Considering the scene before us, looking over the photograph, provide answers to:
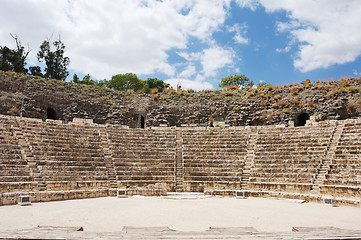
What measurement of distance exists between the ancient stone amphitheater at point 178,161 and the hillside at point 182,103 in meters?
4.26

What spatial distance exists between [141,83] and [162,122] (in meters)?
31.0

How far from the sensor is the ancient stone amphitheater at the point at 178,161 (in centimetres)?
1225

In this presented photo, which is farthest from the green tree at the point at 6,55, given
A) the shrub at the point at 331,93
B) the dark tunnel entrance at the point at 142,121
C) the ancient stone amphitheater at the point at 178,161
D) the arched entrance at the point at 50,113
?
the shrub at the point at 331,93

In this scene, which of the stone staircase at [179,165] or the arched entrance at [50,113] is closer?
the stone staircase at [179,165]

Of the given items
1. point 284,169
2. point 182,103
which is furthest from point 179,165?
point 182,103

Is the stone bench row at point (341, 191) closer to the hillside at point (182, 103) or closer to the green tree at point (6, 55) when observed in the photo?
the hillside at point (182, 103)

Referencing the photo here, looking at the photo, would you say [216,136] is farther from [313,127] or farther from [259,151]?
[313,127]

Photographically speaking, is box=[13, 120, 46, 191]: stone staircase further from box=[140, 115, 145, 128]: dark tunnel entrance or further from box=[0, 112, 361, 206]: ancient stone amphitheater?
box=[140, 115, 145, 128]: dark tunnel entrance

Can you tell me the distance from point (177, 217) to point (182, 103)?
18.1 metres

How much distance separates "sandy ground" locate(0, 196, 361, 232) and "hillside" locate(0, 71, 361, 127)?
12906 millimetres

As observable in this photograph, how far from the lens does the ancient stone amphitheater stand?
40.2 ft

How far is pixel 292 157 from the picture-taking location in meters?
15.0

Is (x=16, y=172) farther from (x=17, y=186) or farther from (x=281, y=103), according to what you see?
(x=281, y=103)

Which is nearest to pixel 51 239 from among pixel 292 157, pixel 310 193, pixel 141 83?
pixel 310 193
